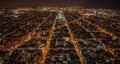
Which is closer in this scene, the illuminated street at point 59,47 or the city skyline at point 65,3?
the illuminated street at point 59,47

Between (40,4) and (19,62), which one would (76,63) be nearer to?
(19,62)

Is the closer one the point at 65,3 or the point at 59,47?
the point at 59,47

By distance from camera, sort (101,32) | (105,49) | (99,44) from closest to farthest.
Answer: (105,49)
(99,44)
(101,32)

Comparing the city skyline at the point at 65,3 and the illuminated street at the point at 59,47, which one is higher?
the city skyline at the point at 65,3

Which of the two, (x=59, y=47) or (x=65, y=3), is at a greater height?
(x=65, y=3)

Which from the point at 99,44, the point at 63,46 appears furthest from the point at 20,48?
the point at 99,44

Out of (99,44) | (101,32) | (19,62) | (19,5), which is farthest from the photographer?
(19,5)

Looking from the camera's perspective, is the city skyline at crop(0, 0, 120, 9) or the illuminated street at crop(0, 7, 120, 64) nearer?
the illuminated street at crop(0, 7, 120, 64)

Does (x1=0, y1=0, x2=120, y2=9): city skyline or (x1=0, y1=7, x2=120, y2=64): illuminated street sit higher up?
(x1=0, y1=0, x2=120, y2=9): city skyline

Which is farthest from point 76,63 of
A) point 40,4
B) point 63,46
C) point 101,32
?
point 40,4

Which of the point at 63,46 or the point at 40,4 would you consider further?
the point at 40,4
